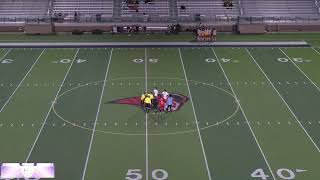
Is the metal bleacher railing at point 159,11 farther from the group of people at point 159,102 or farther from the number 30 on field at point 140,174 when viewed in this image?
the number 30 on field at point 140,174

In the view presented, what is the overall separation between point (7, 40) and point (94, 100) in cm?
1230

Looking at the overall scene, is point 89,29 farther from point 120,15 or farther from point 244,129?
point 244,129

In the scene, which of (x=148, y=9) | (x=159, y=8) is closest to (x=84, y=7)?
(x=148, y=9)

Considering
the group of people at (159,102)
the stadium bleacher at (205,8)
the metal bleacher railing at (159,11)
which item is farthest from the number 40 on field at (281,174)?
the stadium bleacher at (205,8)

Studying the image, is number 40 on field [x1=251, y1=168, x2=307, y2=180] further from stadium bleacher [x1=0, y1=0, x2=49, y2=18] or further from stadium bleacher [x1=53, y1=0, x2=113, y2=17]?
stadium bleacher [x1=0, y1=0, x2=49, y2=18]

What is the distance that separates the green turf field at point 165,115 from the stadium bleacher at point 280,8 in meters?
8.55

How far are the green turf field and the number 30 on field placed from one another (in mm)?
30

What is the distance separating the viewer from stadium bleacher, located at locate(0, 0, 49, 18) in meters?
36.2

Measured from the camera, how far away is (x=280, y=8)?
1453 inches

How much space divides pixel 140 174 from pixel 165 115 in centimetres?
469

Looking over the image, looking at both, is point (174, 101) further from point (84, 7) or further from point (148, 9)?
point (84, 7)

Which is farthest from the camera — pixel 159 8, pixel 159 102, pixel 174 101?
pixel 159 8

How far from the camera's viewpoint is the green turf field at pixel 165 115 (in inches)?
631

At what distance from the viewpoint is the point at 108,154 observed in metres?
16.7
